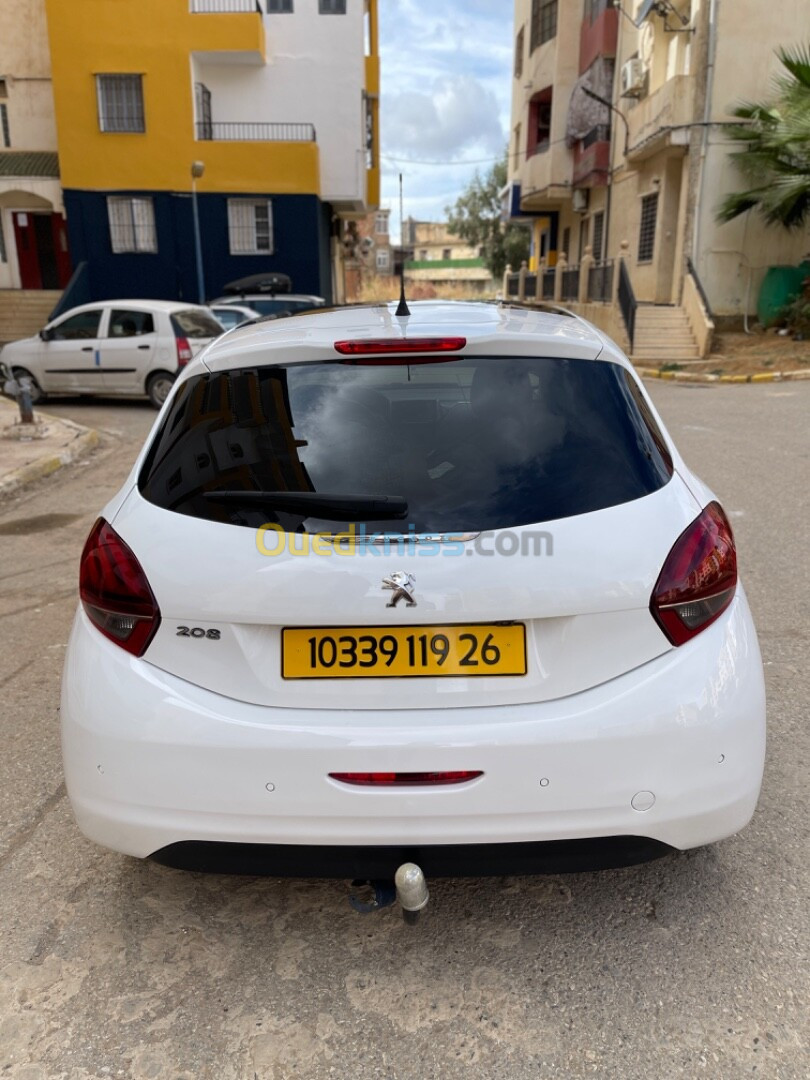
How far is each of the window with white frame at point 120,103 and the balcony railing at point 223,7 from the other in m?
2.60

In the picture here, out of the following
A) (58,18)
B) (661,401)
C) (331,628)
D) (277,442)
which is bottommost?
(661,401)

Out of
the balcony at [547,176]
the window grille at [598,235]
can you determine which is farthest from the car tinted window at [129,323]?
the balcony at [547,176]

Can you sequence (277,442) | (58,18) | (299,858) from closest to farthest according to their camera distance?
(299,858)
(277,442)
(58,18)

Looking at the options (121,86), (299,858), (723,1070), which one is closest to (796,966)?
(723,1070)

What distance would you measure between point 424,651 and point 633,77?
24.9 metres

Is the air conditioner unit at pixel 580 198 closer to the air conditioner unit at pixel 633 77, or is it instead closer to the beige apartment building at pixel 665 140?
the beige apartment building at pixel 665 140

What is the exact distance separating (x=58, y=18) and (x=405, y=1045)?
27583mm

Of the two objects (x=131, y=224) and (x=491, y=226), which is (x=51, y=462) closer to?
(x=131, y=224)

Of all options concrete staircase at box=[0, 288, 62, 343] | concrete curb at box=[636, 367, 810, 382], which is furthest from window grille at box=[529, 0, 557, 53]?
concrete staircase at box=[0, 288, 62, 343]

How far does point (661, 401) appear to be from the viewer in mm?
13922

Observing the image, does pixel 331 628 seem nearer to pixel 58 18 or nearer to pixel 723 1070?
pixel 723 1070

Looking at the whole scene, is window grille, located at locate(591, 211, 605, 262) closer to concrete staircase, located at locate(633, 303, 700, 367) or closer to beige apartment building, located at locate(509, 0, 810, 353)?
beige apartment building, located at locate(509, 0, 810, 353)

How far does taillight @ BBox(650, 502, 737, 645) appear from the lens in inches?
82.5

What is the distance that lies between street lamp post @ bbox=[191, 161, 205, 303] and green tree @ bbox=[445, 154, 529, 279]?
90.0 feet
